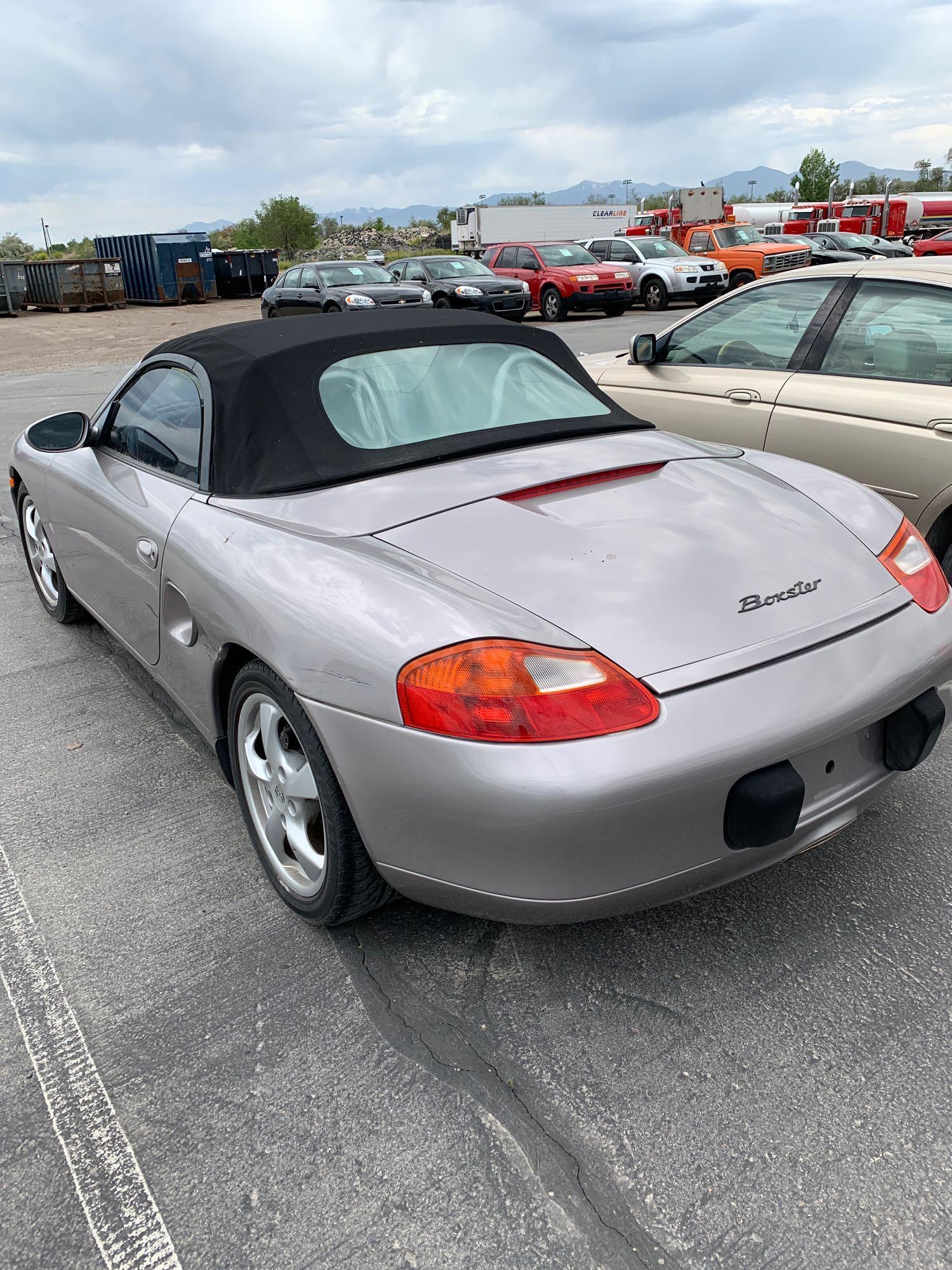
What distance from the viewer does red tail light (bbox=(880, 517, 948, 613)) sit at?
250cm

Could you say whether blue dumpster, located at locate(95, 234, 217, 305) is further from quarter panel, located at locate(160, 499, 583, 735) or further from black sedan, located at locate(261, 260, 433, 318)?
quarter panel, located at locate(160, 499, 583, 735)

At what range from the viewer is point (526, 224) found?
39.7 meters

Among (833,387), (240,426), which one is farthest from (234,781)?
(833,387)

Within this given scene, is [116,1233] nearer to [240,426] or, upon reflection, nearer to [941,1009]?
[941,1009]

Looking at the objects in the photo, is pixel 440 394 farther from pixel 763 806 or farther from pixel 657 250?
pixel 657 250

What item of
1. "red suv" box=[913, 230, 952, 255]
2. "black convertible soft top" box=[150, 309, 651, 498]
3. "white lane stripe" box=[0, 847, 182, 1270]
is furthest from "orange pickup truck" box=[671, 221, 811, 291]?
"white lane stripe" box=[0, 847, 182, 1270]

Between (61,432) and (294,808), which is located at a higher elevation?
(61,432)

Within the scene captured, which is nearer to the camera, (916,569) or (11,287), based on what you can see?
(916,569)

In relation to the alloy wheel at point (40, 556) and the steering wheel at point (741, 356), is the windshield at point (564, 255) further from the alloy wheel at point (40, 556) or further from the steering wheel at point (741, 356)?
the alloy wheel at point (40, 556)

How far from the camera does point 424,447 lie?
284cm

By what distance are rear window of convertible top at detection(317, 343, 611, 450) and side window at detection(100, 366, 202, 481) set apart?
0.47m

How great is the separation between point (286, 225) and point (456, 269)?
76064 millimetres

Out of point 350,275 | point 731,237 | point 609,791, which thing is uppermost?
point 731,237

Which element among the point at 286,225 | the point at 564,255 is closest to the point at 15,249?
the point at 286,225
